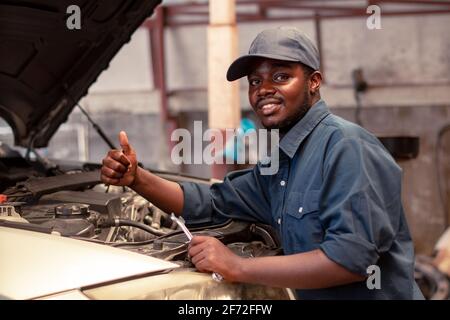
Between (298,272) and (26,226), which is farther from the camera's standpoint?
(26,226)

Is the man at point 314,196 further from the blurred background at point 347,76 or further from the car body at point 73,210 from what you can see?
the blurred background at point 347,76

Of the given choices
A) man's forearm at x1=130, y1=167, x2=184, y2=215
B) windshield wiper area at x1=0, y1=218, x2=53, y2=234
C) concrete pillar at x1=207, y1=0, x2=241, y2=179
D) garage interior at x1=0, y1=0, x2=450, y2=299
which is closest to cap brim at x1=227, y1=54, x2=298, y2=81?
man's forearm at x1=130, y1=167, x2=184, y2=215

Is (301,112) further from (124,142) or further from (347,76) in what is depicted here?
(347,76)

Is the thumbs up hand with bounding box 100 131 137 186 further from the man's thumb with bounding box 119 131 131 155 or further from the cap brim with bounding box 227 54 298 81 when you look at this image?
the cap brim with bounding box 227 54 298 81

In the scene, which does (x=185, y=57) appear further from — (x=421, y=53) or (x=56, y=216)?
(x=56, y=216)

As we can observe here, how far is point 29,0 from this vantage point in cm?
257

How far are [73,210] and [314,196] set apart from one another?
0.83m

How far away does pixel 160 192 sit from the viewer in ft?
7.34

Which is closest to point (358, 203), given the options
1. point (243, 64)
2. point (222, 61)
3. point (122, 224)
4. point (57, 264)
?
point (243, 64)

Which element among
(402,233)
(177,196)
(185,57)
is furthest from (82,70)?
(185,57)

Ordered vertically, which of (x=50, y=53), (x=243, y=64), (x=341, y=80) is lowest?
(x=243, y=64)

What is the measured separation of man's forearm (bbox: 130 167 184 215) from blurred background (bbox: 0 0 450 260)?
3.98 m

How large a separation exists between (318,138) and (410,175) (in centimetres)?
464

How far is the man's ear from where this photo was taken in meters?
1.91
